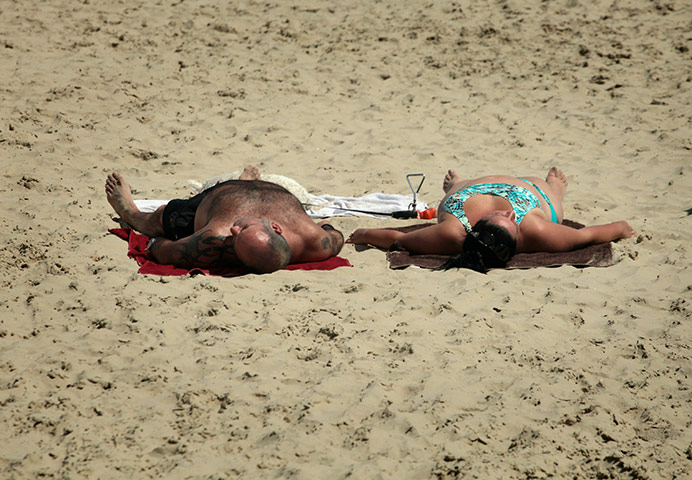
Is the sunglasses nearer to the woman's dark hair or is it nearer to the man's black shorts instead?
the woman's dark hair

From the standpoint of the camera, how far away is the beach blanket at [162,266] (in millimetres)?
4523

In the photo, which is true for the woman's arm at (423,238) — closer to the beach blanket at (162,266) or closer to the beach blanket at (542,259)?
the beach blanket at (542,259)

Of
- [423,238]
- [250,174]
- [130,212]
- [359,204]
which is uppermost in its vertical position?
[250,174]

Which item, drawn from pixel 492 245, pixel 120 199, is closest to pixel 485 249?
pixel 492 245

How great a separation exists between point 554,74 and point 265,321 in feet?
22.1

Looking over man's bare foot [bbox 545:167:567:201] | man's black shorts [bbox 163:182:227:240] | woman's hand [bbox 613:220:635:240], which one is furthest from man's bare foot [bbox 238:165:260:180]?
woman's hand [bbox 613:220:635:240]

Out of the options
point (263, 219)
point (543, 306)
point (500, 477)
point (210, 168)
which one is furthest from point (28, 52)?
point (500, 477)

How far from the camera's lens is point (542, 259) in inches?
195

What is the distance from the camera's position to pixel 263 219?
474 centimetres

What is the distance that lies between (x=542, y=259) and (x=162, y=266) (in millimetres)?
2622

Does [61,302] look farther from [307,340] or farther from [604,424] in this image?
[604,424]

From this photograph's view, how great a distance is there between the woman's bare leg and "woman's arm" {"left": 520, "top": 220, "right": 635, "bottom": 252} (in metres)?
2.69

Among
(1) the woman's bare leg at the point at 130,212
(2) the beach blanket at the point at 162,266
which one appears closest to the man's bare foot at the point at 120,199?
(1) the woman's bare leg at the point at 130,212

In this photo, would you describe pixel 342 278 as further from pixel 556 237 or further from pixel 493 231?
pixel 556 237
